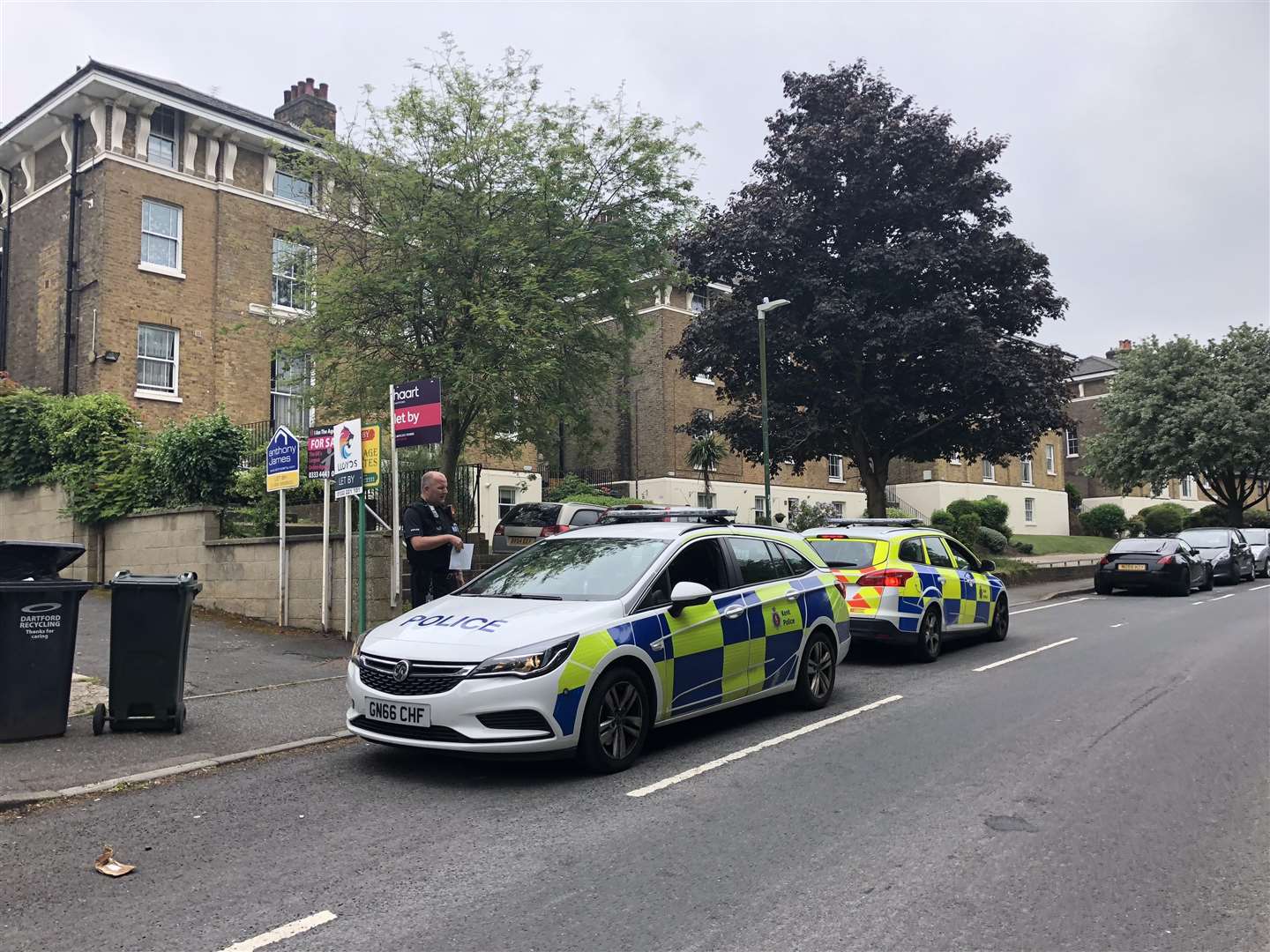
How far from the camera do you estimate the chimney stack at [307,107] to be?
1029 inches

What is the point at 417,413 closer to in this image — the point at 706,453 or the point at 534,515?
the point at 534,515

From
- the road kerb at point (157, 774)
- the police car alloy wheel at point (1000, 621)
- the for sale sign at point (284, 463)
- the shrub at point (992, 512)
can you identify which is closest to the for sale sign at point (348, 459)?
the for sale sign at point (284, 463)

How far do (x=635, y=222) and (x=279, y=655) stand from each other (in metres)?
9.45

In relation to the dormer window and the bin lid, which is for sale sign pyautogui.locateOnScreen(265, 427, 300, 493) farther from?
the dormer window

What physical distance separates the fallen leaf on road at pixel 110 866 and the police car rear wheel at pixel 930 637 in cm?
844

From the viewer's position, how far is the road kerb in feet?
18.0

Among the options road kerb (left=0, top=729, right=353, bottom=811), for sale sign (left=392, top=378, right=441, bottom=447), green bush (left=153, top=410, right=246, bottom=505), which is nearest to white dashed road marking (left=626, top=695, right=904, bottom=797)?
road kerb (left=0, top=729, right=353, bottom=811)

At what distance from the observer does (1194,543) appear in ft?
85.8

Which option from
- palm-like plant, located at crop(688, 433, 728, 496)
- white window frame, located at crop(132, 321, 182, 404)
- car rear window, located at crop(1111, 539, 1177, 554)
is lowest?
car rear window, located at crop(1111, 539, 1177, 554)

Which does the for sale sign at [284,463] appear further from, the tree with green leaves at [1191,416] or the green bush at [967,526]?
the tree with green leaves at [1191,416]

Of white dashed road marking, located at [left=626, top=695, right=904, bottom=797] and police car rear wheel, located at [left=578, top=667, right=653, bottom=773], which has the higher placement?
police car rear wheel, located at [left=578, top=667, right=653, bottom=773]

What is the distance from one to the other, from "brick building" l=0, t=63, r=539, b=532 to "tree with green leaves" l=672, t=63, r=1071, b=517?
1062 cm

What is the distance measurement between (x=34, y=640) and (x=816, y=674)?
5.86 m

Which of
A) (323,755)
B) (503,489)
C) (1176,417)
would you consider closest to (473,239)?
(323,755)
